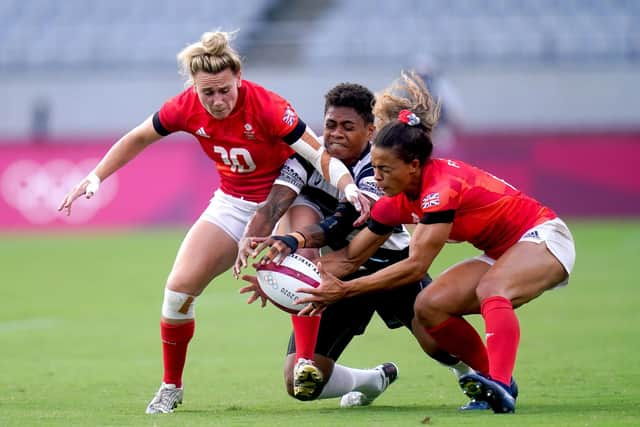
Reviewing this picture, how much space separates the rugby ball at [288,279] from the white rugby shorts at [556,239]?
1.27 metres

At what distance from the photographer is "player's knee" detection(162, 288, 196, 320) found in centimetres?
729

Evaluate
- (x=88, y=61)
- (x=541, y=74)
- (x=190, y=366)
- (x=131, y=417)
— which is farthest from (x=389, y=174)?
(x=88, y=61)

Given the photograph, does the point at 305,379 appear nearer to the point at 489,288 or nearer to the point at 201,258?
the point at 201,258

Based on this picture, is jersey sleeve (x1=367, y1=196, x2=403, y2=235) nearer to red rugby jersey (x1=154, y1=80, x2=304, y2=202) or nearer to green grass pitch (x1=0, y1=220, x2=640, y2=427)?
red rugby jersey (x1=154, y1=80, x2=304, y2=202)

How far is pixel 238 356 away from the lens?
1008cm

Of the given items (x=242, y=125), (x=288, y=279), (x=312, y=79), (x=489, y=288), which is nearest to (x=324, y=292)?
(x=288, y=279)

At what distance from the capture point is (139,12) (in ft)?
96.3

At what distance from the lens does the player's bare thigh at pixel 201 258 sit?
728cm

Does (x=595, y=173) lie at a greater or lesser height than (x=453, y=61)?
lesser

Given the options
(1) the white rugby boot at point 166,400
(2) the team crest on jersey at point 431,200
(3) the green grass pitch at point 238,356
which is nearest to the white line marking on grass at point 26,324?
(3) the green grass pitch at point 238,356

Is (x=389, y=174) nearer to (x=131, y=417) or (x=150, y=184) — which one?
(x=131, y=417)

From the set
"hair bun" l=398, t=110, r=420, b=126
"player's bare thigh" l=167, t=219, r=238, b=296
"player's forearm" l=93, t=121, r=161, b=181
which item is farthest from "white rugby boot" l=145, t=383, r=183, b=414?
"hair bun" l=398, t=110, r=420, b=126

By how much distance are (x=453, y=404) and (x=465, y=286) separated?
848mm

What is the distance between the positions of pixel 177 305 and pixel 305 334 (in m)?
0.83
